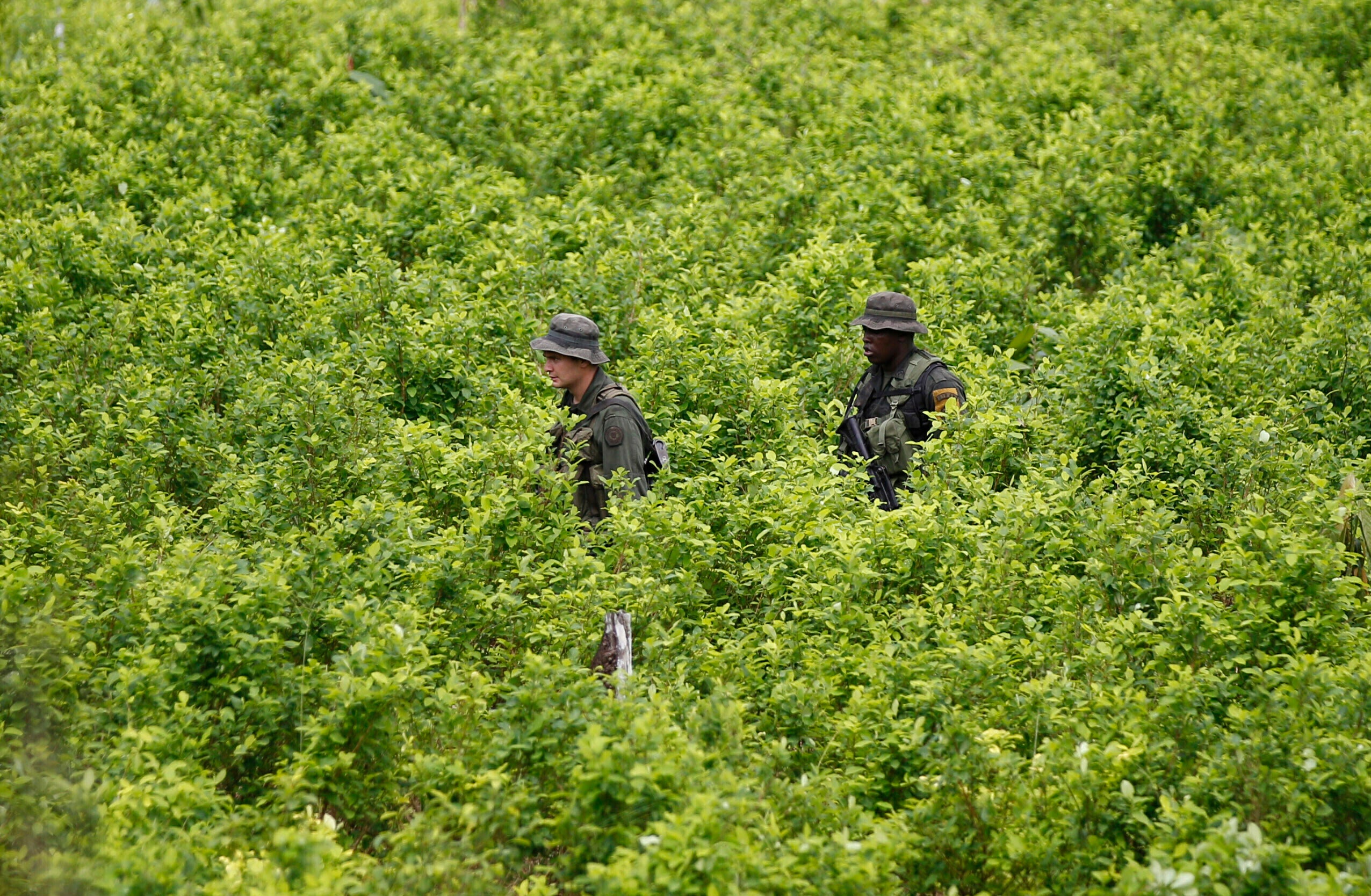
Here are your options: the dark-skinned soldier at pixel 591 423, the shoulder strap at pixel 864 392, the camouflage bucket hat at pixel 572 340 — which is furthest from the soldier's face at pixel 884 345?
the camouflage bucket hat at pixel 572 340

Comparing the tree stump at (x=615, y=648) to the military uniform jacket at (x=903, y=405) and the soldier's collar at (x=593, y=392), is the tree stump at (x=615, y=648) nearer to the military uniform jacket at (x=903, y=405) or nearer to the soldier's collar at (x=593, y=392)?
the soldier's collar at (x=593, y=392)

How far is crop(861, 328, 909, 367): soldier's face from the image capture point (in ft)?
22.1

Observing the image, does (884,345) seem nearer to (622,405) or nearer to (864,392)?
(864,392)

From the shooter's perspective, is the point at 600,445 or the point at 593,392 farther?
the point at 593,392

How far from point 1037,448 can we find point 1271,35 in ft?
29.2

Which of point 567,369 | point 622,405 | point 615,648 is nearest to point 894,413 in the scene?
point 622,405

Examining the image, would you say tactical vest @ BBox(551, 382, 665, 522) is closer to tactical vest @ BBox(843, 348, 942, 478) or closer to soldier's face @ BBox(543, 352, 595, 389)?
soldier's face @ BBox(543, 352, 595, 389)

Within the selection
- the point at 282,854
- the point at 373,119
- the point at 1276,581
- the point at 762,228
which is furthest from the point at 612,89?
the point at 282,854

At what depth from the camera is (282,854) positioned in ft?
12.0

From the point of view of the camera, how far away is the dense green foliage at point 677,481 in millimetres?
4051

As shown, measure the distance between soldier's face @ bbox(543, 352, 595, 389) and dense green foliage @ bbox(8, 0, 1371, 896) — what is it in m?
0.47

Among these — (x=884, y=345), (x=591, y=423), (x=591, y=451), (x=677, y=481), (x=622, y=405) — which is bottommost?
(x=677, y=481)

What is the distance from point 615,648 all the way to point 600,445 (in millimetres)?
1411

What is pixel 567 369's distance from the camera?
20.1 feet
